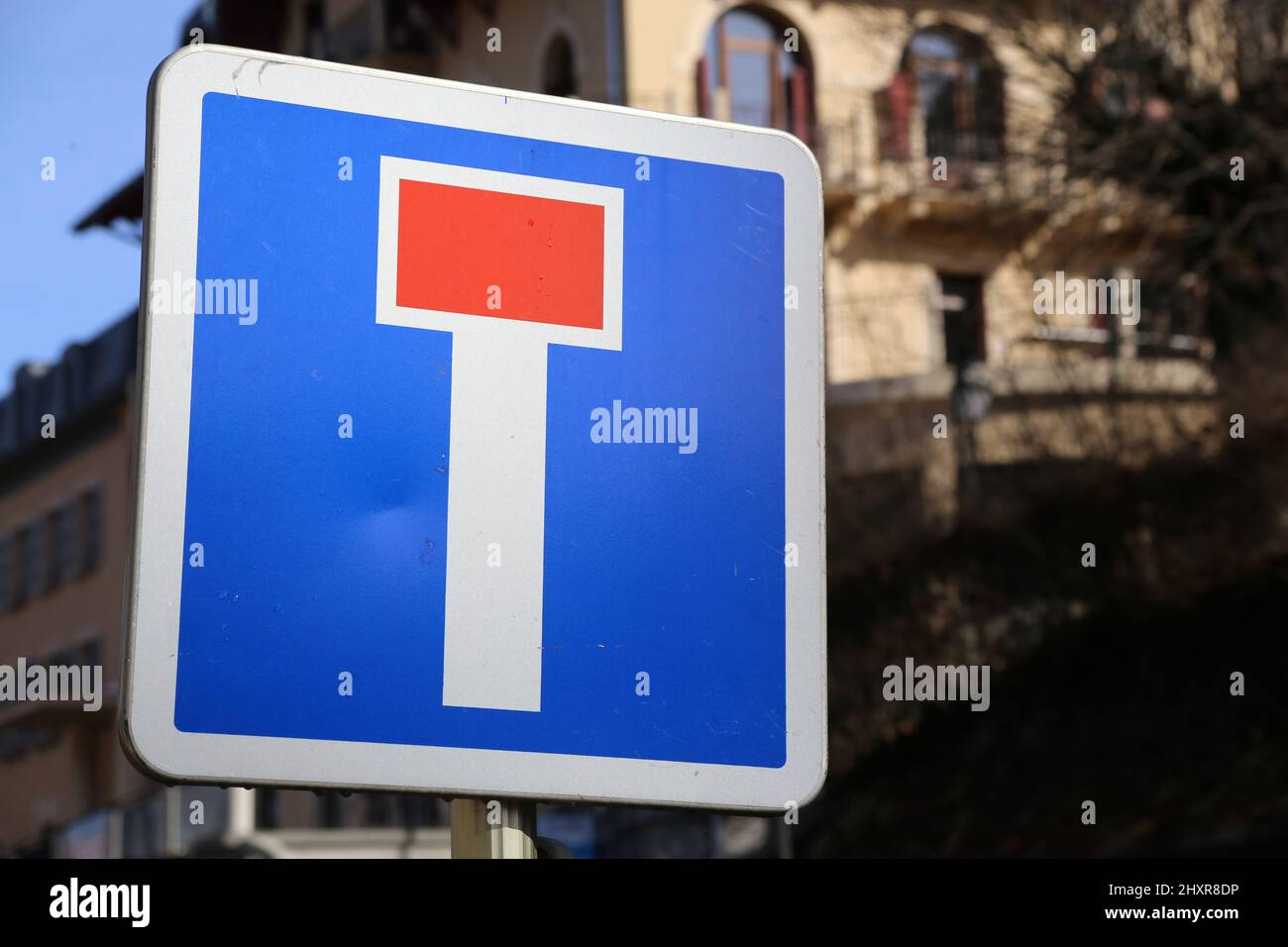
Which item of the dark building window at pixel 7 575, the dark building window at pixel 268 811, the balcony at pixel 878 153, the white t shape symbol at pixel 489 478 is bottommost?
the dark building window at pixel 268 811

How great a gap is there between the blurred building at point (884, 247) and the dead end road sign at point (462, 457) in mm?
14964

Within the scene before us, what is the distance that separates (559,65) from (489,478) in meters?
30.8

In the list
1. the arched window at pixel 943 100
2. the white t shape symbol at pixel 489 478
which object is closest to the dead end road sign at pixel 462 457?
the white t shape symbol at pixel 489 478

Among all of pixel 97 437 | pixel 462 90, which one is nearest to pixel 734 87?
pixel 97 437

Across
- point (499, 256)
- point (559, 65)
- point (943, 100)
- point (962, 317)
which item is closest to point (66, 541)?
point (559, 65)

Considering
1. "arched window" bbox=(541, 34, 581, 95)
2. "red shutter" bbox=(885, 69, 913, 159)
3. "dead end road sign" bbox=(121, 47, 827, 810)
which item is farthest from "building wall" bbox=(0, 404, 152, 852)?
"dead end road sign" bbox=(121, 47, 827, 810)

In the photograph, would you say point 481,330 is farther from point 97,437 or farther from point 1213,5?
point 97,437

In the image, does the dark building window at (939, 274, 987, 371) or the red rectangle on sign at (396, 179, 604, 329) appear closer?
the red rectangle on sign at (396, 179, 604, 329)

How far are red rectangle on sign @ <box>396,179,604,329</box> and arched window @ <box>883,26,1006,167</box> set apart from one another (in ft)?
90.7

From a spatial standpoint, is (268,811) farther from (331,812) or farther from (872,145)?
(872,145)

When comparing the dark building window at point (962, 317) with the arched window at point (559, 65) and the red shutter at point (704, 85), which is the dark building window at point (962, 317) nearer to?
the red shutter at point (704, 85)

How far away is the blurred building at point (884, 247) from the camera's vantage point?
24.0m

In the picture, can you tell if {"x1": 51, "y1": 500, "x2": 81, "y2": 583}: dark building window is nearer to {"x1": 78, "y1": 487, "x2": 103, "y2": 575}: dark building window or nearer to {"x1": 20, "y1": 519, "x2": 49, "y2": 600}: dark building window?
{"x1": 78, "y1": 487, "x2": 103, "y2": 575}: dark building window

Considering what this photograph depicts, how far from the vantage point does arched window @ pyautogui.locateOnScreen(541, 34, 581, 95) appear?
32.5 metres
